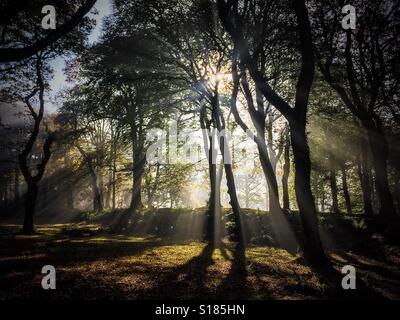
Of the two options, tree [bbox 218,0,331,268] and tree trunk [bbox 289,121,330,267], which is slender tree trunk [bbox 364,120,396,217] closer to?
tree [bbox 218,0,331,268]

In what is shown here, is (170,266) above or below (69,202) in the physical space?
below

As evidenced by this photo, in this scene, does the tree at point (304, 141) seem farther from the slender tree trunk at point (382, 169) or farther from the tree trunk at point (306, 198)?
the slender tree trunk at point (382, 169)

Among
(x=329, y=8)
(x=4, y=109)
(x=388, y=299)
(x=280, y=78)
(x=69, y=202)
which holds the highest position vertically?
(x=4, y=109)

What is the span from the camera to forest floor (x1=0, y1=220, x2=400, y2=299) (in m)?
6.95

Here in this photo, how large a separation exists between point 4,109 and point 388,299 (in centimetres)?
5994

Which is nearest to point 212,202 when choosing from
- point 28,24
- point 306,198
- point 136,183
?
point 306,198

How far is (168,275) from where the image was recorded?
28.9ft

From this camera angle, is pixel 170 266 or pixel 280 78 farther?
pixel 280 78

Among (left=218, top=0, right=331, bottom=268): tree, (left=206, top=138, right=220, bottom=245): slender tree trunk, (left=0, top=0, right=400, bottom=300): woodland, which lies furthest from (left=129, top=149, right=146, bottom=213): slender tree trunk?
(left=218, top=0, right=331, bottom=268): tree

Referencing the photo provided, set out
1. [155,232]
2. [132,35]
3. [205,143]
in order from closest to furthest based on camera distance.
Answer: [132,35] → [205,143] → [155,232]

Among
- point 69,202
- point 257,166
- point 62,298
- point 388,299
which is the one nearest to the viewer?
point 62,298

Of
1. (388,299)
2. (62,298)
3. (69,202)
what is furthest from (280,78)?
(69,202)
